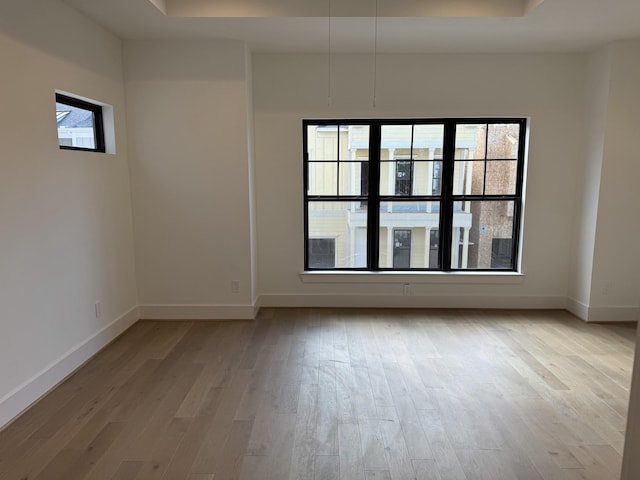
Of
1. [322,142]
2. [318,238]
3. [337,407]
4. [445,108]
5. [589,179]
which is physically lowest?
[337,407]

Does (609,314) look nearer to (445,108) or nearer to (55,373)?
(445,108)

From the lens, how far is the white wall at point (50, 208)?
2.42 m

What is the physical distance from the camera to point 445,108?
417 cm

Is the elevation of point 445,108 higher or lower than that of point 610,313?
higher

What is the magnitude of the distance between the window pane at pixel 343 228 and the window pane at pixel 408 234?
226mm

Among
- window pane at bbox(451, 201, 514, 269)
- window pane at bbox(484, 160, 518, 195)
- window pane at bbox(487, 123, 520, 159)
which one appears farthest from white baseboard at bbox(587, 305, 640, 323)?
window pane at bbox(487, 123, 520, 159)

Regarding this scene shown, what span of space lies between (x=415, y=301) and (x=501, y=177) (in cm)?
166

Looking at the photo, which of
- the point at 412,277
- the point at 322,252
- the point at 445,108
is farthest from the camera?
the point at 322,252

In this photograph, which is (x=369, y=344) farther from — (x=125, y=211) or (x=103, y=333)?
(x=125, y=211)

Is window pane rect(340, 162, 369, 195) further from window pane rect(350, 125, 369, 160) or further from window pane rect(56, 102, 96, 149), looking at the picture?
window pane rect(56, 102, 96, 149)

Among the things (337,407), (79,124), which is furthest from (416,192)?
(79,124)

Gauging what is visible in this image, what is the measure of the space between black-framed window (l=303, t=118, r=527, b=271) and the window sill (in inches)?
4.6

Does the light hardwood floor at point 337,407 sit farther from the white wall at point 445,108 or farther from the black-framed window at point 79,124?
the black-framed window at point 79,124

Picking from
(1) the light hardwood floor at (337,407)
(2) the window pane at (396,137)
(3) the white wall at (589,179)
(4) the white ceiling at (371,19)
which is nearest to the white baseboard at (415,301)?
(3) the white wall at (589,179)
